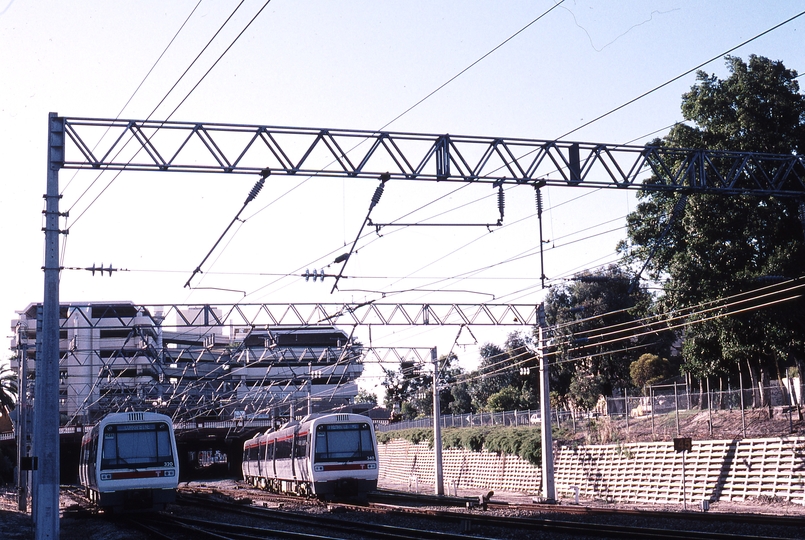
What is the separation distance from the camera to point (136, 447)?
27.7m

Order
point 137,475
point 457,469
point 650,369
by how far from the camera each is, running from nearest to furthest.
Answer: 1. point 137,475
2. point 457,469
3. point 650,369

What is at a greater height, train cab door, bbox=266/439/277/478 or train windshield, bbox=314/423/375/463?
train windshield, bbox=314/423/375/463

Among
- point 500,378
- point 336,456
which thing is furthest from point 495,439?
point 500,378

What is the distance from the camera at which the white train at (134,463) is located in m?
26.9

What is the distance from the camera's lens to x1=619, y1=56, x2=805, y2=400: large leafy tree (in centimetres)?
3219

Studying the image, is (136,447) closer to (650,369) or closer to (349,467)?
(349,467)

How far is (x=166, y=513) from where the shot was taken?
99.5 feet

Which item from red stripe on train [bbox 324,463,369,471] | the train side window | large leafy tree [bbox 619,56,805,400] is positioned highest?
large leafy tree [bbox 619,56,805,400]

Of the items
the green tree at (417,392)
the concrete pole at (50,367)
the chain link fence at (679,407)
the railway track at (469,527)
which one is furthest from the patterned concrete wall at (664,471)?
the green tree at (417,392)

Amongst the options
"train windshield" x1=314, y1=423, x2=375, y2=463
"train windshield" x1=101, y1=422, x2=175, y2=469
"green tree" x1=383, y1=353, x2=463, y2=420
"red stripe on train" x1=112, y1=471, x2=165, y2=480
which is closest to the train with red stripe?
"train windshield" x1=314, y1=423, x2=375, y2=463

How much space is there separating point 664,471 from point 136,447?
16943 mm

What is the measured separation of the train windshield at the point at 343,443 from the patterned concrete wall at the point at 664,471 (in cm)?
837

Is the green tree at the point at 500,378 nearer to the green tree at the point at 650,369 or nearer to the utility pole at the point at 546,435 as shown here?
the green tree at the point at 650,369

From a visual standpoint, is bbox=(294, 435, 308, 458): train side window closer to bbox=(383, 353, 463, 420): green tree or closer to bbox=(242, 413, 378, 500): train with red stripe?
bbox=(242, 413, 378, 500): train with red stripe
